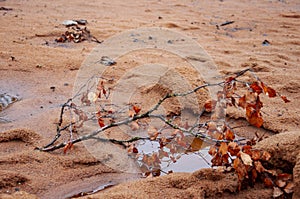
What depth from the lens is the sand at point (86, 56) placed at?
206cm

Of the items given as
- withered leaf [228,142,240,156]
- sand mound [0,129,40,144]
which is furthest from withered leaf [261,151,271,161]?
sand mound [0,129,40,144]

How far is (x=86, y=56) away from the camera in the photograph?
4.36 metres

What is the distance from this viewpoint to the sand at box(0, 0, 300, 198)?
2057 millimetres

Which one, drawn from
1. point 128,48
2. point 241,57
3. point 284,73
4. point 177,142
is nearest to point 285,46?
point 241,57

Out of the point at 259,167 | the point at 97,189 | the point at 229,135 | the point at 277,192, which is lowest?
the point at 97,189

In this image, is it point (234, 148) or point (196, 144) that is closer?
point (234, 148)

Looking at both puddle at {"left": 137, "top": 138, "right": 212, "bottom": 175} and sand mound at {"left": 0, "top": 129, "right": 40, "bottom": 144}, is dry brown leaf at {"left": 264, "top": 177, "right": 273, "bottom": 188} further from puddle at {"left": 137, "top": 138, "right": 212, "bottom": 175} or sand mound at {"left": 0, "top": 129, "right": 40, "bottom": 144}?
sand mound at {"left": 0, "top": 129, "right": 40, "bottom": 144}

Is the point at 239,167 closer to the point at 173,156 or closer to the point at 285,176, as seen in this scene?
the point at 285,176

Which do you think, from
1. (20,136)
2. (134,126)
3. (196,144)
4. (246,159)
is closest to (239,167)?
(246,159)

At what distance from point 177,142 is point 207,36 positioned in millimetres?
3544

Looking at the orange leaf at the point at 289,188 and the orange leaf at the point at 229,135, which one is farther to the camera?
the orange leaf at the point at 229,135

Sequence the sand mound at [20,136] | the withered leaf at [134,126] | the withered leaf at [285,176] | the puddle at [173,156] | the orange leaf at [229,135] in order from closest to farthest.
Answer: the withered leaf at [285,176]
the orange leaf at [229,135]
the puddle at [173,156]
the sand mound at [20,136]
the withered leaf at [134,126]

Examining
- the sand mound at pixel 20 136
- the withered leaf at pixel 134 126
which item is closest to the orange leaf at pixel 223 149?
the withered leaf at pixel 134 126

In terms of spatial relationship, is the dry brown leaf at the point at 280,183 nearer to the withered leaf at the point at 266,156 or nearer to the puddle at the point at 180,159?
the withered leaf at the point at 266,156
